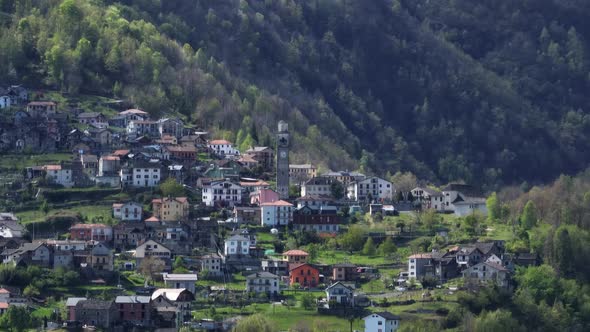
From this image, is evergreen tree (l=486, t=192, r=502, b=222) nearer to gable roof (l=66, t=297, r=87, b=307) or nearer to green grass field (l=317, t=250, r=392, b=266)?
green grass field (l=317, t=250, r=392, b=266)

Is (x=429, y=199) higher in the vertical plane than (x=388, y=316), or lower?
higher

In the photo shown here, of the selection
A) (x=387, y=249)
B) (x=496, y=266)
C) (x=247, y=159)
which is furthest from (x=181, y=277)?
(x=247, y=159)

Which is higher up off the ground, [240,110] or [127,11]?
[127,11]

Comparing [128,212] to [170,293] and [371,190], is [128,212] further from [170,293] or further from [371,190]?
[371,190]

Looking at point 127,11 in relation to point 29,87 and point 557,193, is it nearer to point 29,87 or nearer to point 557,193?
point 29,87

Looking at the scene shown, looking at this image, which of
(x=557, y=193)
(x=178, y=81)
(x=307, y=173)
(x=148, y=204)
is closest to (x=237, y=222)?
(x=148, y=204)

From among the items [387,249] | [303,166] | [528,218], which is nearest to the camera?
[387,249]
